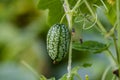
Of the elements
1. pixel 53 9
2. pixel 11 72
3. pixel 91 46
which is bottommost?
pixel 11 72

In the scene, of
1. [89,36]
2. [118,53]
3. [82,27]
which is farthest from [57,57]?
[89,36]

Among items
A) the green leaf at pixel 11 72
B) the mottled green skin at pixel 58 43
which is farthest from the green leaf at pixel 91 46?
the green leaf at pixel 11 72

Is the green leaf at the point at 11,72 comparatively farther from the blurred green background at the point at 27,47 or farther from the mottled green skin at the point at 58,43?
the mottled green skin at the point at 58,43

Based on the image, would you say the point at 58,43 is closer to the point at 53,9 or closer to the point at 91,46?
the point at 91,46

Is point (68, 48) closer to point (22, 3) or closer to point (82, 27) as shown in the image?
point (82, 27)

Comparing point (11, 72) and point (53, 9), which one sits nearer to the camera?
point (53, 9)

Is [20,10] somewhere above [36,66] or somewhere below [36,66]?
above

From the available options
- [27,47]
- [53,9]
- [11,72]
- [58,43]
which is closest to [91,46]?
[58,43]
